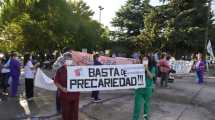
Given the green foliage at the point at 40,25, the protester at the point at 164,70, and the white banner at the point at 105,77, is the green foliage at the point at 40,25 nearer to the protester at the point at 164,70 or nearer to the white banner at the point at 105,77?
the protester at the point at 164,70

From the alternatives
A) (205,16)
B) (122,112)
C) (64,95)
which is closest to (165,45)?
(205,16)

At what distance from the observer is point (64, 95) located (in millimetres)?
9250

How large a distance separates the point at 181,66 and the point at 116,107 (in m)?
21.0

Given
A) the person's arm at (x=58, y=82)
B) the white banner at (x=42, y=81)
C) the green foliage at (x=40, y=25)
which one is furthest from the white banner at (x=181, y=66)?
the person's arm at (x=58, y=82)

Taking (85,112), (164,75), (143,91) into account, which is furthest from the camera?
(164,75)

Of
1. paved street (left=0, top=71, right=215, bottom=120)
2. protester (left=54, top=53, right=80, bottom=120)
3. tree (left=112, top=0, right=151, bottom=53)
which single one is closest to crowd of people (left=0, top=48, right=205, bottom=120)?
protester (left=54, top=53, right=80, bottom=120)

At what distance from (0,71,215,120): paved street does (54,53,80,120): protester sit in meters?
2.83

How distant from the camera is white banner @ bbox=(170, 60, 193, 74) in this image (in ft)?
109

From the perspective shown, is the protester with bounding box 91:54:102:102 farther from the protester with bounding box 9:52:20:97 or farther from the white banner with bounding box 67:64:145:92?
the white banner with bounding box 67:64:145:92

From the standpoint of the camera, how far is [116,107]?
1407 cm

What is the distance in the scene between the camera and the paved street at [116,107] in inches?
492

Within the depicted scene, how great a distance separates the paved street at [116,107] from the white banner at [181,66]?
49.1 feet

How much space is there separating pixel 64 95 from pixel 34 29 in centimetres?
3733

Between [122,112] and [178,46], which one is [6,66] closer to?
[122,112]
